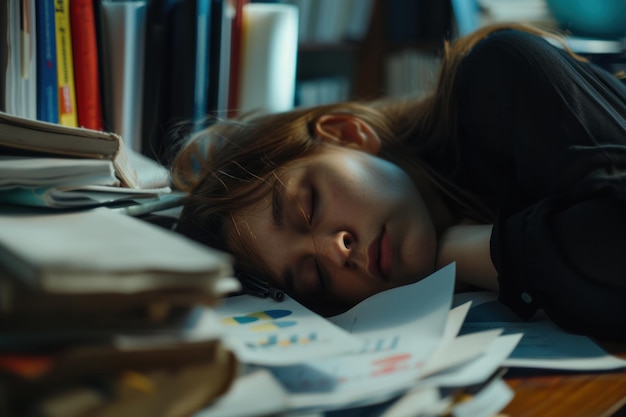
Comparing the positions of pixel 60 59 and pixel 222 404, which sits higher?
pixel 60 59

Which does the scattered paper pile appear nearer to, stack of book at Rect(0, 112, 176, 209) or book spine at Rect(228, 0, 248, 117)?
stack of book at Rect(0, 112, 176, 209)

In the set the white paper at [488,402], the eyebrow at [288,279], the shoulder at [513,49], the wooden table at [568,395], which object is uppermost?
the shoulder at [513,49]

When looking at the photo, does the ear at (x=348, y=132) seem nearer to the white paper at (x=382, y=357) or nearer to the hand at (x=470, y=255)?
the hand at (x=470, y=255)

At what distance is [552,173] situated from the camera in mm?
770

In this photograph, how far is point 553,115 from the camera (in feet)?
2.60

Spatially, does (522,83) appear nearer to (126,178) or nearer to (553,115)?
(553,115)

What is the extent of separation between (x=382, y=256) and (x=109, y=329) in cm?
47

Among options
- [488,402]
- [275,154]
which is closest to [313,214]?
[275,154]

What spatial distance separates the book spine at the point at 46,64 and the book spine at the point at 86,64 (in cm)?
5

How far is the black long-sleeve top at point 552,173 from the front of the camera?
0.67 m

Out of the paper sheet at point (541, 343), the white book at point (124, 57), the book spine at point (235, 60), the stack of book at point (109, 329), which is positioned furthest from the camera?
the book spine at point (235, 60)

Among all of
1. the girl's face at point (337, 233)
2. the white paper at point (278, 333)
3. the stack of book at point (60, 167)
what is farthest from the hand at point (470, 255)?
the stack of book at point (60, 167)

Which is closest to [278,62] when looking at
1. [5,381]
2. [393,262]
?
[393,262]

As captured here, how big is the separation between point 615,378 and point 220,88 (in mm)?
941
